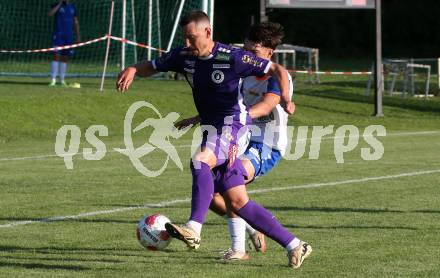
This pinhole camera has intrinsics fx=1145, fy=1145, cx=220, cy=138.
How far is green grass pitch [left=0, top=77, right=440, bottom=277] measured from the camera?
804 centimetres

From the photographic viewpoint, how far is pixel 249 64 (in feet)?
26.1

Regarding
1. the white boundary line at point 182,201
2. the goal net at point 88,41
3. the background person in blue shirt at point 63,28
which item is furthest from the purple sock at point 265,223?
the goal net at point 88,41

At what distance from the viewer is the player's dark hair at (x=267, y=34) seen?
8578mm

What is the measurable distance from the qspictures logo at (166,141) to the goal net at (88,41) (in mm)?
7134

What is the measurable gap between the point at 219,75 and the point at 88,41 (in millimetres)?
26271

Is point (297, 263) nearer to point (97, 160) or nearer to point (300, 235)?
point (300, 235)

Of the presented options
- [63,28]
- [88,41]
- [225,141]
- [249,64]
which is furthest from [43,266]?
[88,41]

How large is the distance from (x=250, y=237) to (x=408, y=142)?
11.8m

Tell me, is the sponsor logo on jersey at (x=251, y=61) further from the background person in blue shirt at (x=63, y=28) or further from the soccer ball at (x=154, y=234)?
the background person in blue shirt at (x=63, y=28)

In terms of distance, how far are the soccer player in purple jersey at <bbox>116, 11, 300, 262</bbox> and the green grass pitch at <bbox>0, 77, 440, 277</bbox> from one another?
0.64 m

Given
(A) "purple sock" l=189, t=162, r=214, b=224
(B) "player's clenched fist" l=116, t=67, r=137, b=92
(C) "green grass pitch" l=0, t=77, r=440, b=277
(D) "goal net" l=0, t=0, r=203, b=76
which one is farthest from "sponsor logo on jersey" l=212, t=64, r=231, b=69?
(D) "goal net" l=0, t=0, r=203, b=76

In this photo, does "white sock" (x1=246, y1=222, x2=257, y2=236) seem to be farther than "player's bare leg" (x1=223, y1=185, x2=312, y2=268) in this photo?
Yes

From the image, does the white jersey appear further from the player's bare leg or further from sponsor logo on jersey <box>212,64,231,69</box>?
the player's bare leg

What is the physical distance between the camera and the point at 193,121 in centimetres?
856
